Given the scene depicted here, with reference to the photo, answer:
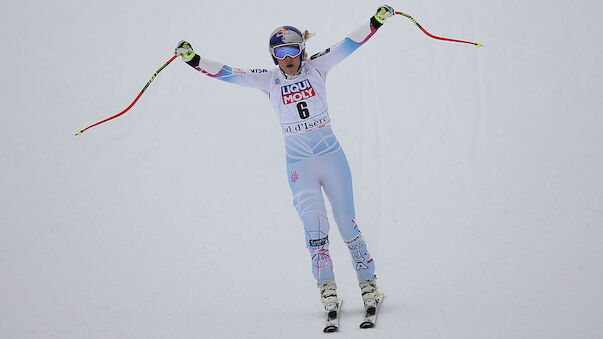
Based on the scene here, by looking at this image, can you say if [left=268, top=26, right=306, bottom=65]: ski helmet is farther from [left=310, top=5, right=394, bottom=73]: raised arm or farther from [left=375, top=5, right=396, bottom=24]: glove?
[left=375, top=5, right=396, bottom=24]: glove

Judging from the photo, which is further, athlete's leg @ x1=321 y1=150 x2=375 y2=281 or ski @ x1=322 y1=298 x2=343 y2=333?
athlete's leg @ x1=321 y1=150 x2=375 y2=281

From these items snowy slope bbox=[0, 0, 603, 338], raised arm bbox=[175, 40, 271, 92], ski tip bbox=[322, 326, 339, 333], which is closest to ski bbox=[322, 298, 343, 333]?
ski tip bbox=[322, 326, 339, 333]

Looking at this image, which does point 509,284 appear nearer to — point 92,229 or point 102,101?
point 92,229

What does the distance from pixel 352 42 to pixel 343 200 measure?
130 cm

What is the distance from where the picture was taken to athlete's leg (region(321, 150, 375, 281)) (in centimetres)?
545

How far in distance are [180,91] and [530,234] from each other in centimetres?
672

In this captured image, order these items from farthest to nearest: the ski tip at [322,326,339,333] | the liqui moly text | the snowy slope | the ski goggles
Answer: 1. the snowy slope
2. the liqui moly text
3. the ski goggles
4. the ski tip at [322,326,339,333]

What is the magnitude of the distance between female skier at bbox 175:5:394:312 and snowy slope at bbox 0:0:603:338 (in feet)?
2.00

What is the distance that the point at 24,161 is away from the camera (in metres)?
9.64

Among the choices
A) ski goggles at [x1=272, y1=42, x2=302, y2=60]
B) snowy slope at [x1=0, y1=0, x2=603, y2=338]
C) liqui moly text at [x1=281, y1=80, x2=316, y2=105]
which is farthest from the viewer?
snowy slope at [x1=0, y1=0, x2=603, y2=338]

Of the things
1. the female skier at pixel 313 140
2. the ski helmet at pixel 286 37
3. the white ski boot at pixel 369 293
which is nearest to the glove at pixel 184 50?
A: the female skier at pixel 313 140

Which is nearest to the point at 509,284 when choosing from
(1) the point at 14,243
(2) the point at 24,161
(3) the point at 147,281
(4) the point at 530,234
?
(4) the point at 530,234

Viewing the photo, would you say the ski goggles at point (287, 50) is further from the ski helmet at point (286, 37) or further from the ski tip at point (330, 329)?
the ski tip at point (330, 329)

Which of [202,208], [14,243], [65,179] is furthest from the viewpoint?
[65,179]
